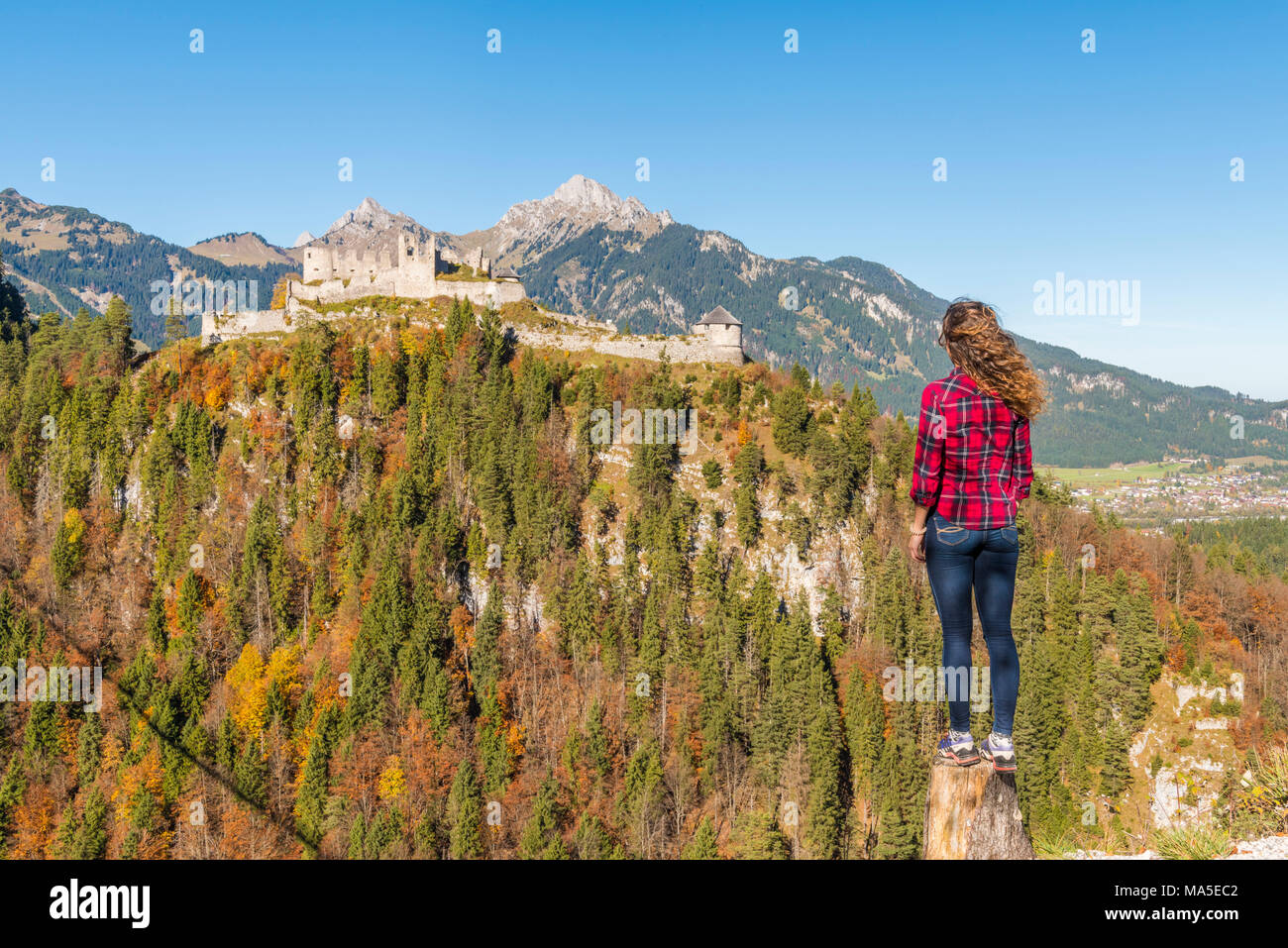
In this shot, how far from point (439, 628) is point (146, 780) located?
2426 cm

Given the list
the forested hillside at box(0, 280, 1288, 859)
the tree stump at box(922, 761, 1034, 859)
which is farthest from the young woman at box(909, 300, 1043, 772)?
the forested hillside at box(0, 280, 1288, 859)

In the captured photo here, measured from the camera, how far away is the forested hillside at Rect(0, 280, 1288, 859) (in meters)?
56.6

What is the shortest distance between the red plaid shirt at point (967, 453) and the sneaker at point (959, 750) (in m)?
2.06

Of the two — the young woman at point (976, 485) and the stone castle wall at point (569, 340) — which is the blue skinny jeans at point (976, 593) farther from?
the stone castle wall at point (569, 340)

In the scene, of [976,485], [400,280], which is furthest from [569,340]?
[976,485]

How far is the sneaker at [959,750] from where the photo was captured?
7.08 m

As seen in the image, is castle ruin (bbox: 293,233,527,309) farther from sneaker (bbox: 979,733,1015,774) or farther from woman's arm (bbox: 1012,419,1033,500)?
sneaker (bbox: 979,733,1015,774)

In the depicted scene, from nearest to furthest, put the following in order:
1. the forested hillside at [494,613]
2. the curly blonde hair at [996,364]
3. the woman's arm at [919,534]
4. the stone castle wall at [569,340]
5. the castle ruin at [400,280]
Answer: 1. the curly blonde hair at [996,364]
2. the woman's arm at [919,534]
3. the forested hillside at [494,613]
4. the stone castle wall at [569,340]
5. the castle ruin at [400,280]

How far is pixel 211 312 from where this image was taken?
8019 centimetres

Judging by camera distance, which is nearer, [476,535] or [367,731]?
[367,731]

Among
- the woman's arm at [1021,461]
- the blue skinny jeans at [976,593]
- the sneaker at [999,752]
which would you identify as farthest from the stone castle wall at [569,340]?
the sneaker at [999,752]
